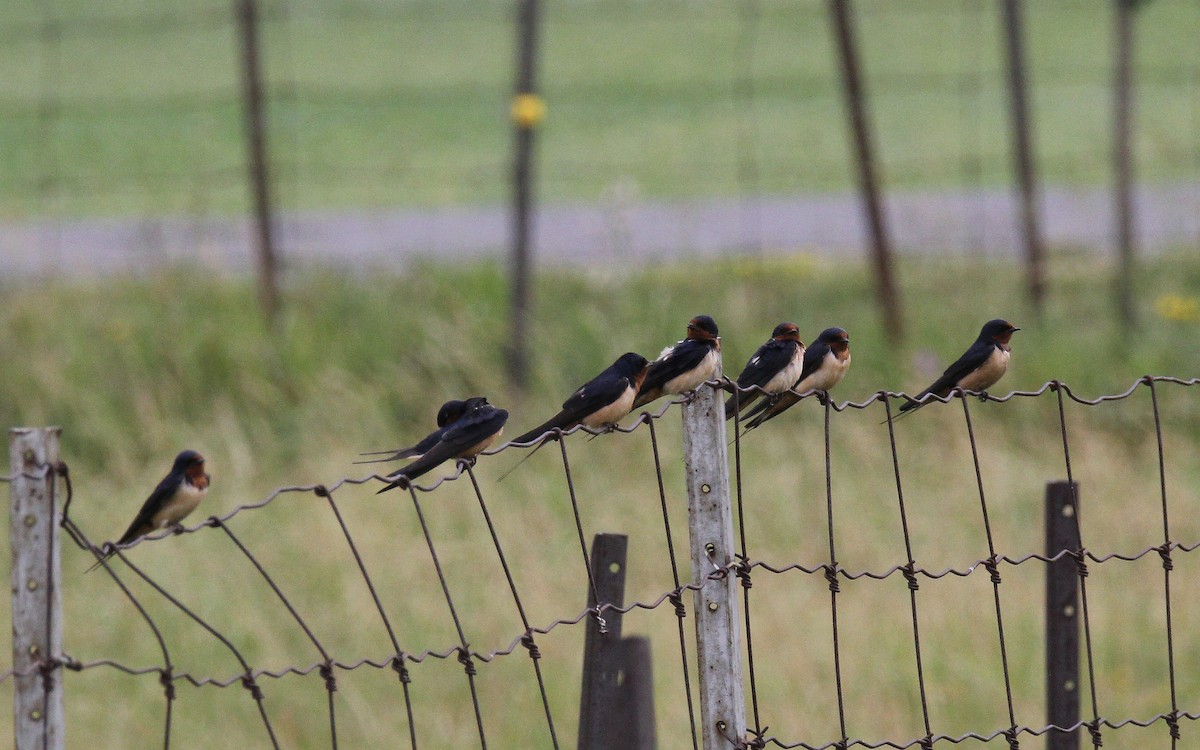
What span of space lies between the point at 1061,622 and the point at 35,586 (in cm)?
255

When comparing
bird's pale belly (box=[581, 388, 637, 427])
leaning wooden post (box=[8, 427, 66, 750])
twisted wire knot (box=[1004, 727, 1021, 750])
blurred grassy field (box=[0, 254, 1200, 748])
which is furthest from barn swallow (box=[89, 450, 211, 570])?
blurred grassy field (box=[0, 254, 1200, 748])

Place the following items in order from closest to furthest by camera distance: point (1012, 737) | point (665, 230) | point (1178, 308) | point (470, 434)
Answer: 1. point (470, 434)
2. point (1012, 737)
3. point (1178, 308)
4. point (665, 230)

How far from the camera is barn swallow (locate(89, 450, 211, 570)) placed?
3062 mm

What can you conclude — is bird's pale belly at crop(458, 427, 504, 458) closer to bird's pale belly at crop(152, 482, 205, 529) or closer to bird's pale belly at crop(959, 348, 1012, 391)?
bird's pale belly at crop(152, 482, 205, 529)

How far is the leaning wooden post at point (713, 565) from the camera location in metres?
2.85

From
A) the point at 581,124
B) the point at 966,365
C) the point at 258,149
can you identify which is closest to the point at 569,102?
the point at 581,124

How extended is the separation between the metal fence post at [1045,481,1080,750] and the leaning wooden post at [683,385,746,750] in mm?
1177

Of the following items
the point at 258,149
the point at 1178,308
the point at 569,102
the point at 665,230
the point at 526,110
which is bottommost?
the point at 1178,308

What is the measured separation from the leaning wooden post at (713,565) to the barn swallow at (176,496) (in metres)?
1.00

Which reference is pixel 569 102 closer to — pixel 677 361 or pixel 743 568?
pixel 677 361

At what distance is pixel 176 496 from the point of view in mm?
3080

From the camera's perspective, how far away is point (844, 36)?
9062 mm

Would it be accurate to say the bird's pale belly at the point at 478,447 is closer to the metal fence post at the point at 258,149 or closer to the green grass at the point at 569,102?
the metal fence post at the point at 258,149

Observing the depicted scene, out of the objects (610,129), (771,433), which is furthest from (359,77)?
(771,433)
